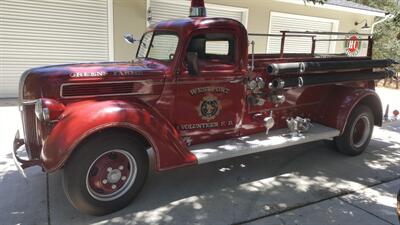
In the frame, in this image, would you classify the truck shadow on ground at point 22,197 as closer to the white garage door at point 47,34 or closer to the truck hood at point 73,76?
the truck hood at point 73,76

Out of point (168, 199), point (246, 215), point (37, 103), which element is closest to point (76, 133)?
point (37, 103)

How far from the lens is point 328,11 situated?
1442 cm

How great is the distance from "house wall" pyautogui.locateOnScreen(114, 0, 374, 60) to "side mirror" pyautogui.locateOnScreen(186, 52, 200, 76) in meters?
6.46

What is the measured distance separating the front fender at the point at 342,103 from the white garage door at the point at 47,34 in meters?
6.68

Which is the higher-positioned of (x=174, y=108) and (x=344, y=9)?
(x=344, y=9)

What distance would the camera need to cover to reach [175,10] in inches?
430

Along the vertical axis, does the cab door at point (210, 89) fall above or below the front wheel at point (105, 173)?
above

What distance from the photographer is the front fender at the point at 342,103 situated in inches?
211

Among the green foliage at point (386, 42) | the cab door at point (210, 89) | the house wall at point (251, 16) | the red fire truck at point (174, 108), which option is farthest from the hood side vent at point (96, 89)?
the green foliage at point (386, 42)

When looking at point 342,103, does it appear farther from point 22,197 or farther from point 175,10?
point 175,10

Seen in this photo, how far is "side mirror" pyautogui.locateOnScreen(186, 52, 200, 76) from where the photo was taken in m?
3.94

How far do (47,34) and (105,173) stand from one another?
23.0 ft

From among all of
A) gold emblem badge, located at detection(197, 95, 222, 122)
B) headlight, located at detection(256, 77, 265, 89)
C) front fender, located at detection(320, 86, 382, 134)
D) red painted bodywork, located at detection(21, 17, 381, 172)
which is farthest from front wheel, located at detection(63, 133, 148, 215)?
front fender, located at detection(320, 86, 382, 134)

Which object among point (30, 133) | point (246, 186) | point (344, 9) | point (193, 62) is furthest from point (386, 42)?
point (30, 133)
